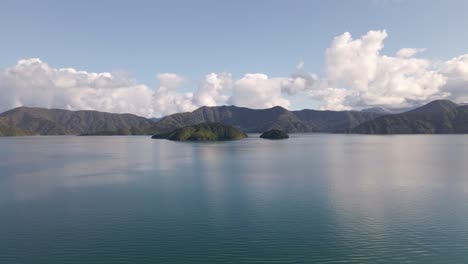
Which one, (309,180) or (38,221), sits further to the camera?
(309,180)

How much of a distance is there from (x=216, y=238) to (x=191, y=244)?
474 centimetres

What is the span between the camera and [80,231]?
5819 centimetres

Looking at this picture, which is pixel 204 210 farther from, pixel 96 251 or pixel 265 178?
pixel 265 178

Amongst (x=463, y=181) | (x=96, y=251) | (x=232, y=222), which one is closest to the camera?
(x=96, y=251)

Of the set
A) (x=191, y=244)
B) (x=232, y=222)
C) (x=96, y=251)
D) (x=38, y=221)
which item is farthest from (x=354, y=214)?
(x=38, y=221)

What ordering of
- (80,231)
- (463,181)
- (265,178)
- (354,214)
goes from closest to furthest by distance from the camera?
(80,231) → (354,214) → (463,181) → (265,178)

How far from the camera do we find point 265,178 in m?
118

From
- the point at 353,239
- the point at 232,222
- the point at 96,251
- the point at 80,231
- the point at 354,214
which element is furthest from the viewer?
the point at 354,214

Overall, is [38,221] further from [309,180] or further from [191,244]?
[309,180]

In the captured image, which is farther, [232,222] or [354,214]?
[354,214]

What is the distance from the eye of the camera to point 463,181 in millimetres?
109062

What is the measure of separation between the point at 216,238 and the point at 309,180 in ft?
213

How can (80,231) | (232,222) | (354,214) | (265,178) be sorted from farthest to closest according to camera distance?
(265,178) < (354,214) < (232,222) < (80,231)

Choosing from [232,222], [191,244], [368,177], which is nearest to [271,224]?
[232,222]
